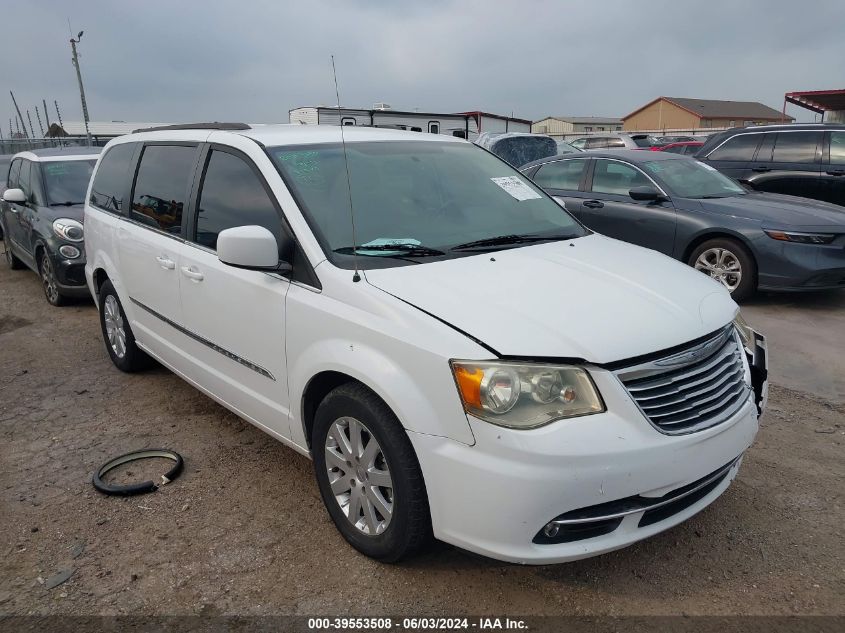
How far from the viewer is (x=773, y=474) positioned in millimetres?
3354

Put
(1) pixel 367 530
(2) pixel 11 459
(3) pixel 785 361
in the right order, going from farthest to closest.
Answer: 1. (3) pixel 785 361
2. (2) pixel 11 459
3. (1) pixel 367 530

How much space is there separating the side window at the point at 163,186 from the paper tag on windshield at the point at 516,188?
176cm

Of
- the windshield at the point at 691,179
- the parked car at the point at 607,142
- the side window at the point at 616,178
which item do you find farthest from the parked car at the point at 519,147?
the parked car at the point at 607,142

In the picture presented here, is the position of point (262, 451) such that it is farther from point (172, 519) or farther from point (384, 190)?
point (384, 190)

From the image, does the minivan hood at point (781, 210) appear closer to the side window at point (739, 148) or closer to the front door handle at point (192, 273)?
the side window at point (739, 148)

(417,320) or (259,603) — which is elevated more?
(417,320)

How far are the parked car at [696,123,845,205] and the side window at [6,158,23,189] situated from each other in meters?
9.56

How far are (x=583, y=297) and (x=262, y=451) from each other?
6.96 ft

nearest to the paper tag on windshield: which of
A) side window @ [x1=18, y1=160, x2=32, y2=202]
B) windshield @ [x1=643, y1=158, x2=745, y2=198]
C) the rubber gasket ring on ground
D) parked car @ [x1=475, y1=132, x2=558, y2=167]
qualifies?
the rubber gasket ring on ground

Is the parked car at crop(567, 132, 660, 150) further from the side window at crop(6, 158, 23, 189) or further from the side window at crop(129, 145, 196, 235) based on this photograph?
the side window at crop(129, 145, 196, 235)

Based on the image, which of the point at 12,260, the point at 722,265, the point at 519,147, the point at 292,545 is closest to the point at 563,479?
the point at 292,545

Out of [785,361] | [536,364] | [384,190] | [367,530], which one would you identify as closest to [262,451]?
[367,530]

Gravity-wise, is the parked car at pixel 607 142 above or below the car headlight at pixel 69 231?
above

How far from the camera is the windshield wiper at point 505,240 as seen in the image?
10.0 ft
